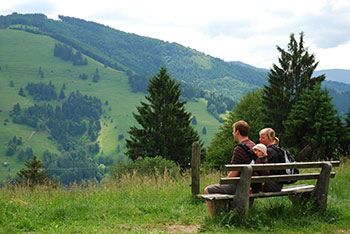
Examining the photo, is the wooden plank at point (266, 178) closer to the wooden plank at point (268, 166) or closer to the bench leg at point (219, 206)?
the wooden plank at point (268, 166)

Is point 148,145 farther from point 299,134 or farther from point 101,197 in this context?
point 101,197

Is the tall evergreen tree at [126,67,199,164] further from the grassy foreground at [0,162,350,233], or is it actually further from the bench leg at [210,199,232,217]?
the bench leg at [210,199,232,217]

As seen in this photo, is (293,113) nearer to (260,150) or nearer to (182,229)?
(260,150)

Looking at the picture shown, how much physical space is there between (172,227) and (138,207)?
4.61 feet

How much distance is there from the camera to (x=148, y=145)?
51.5 metres

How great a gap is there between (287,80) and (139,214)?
4947cm

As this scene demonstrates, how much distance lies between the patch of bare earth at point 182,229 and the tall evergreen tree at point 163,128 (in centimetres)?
4375

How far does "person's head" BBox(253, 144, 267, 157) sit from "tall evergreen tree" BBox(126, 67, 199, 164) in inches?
1732

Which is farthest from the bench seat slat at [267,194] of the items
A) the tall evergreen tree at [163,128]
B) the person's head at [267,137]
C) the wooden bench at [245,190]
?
the tall evergreen tree at [163,128]

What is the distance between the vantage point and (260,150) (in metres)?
6.61

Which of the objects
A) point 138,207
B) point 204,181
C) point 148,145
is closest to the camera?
point 138,207

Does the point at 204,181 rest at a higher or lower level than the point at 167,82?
lower

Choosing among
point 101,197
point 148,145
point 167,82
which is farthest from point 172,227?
point 167,82

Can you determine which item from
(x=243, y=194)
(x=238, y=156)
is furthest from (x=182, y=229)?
(x=238, y=156)
